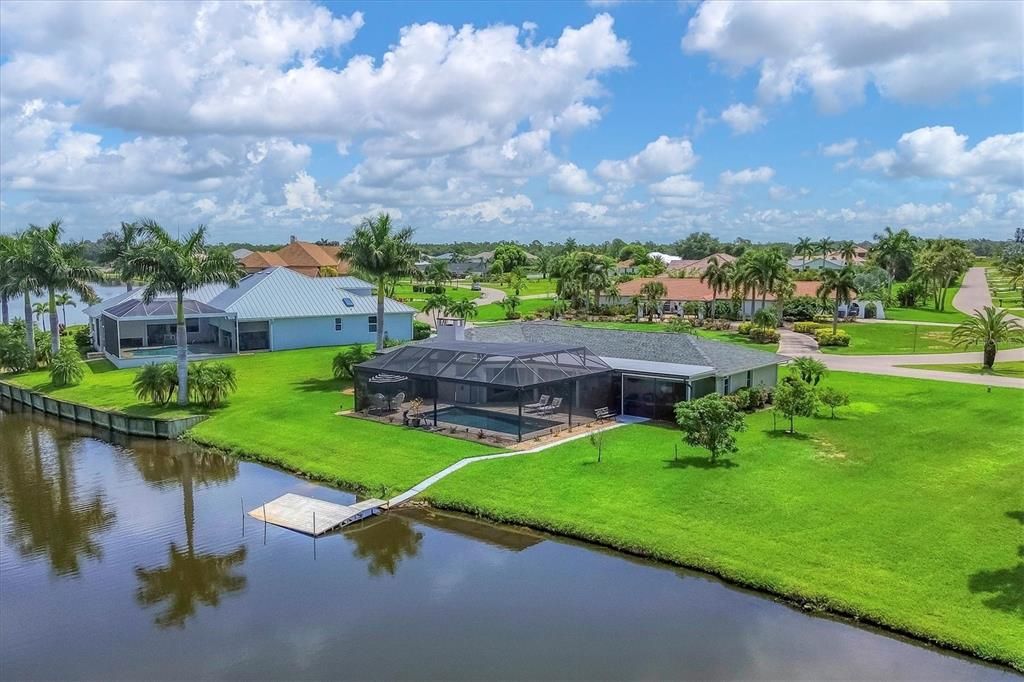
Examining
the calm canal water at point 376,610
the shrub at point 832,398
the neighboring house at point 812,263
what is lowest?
the calm canal water at point 376,610

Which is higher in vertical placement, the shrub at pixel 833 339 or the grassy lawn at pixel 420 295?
the grassy lawn at pixel 420 295

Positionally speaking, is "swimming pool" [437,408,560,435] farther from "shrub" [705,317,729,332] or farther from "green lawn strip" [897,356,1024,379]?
"shrub" [705,317,729,332]

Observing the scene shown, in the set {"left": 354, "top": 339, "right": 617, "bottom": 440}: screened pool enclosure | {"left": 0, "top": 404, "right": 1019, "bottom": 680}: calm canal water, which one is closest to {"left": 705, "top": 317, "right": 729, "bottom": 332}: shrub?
{"left": 354, "top": 339, "right": 617, "bottom": 440}: screened pool enclosure

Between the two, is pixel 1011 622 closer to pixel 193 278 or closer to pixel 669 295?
pixel 193 278

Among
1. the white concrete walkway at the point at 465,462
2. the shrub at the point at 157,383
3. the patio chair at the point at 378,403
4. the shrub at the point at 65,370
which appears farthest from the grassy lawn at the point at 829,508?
the shrub at the point at 65,370

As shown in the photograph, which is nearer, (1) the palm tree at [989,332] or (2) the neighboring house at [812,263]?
(1) the palm tree at [989,332]

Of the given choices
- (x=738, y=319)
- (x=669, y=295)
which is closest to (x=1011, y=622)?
(x=738, y=319)

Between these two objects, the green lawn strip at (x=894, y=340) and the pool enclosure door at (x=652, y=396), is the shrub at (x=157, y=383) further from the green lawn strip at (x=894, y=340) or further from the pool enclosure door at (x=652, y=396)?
the green lawn strip at (x=894, y=340)

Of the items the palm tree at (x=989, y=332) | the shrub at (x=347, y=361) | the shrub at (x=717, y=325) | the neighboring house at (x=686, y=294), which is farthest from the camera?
the neighboring house at (x=686, y=294)
